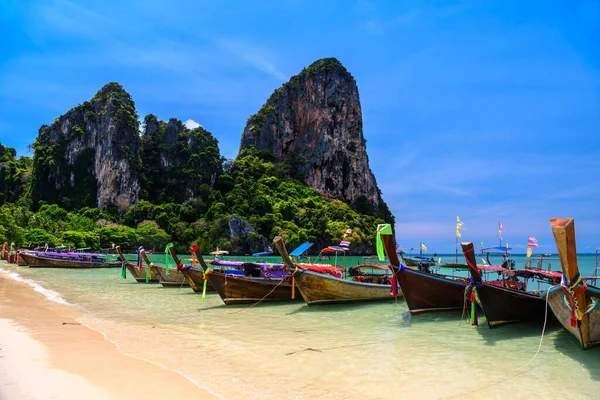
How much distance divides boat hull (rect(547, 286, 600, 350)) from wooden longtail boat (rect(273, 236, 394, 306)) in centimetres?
677

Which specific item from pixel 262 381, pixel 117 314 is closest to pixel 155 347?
pixel 262 381

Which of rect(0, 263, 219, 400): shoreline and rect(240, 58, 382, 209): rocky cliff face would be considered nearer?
rect(0, 263, 219, 400): shoreline

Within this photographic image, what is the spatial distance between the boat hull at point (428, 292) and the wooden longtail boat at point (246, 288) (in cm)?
446

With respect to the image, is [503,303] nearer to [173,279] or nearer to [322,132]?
[173,279]

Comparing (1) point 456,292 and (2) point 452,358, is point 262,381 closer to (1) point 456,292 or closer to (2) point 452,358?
(2) point 452,358

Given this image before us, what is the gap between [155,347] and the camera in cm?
779

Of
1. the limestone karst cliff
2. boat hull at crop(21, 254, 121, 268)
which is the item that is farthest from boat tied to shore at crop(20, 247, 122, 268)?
the limestone karst cliff

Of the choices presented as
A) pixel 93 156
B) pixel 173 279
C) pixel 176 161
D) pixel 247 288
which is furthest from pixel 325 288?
pixel 93 156

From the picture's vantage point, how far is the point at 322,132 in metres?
99.1

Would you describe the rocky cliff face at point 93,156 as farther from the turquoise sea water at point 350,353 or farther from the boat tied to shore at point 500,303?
the boat tied to shore at point 500,303

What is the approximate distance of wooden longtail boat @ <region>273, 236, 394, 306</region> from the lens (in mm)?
12922

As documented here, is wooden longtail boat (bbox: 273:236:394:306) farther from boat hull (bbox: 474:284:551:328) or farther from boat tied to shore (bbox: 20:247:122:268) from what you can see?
boat tied to shore (bbox: 20:247:122:268)

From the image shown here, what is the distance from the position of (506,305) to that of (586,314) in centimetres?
290

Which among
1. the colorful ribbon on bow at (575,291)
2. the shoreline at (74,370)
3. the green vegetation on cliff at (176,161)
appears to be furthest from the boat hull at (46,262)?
the green vegetation on cliff at (176,161)
